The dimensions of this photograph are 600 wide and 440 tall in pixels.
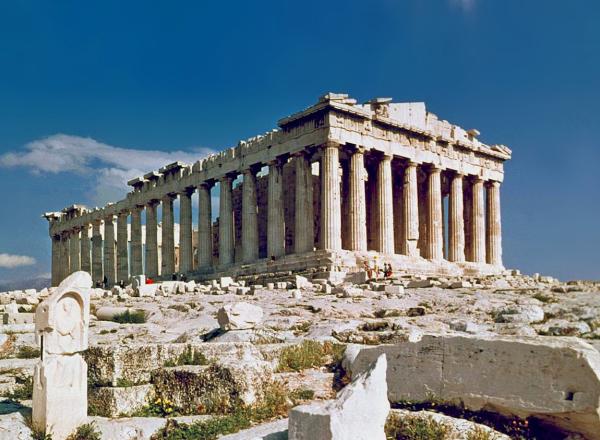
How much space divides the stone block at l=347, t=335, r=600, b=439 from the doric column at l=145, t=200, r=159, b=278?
44.1 m

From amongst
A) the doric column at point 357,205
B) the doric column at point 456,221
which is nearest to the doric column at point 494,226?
the doric column at point 456,221

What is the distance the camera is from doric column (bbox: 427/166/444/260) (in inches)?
1650

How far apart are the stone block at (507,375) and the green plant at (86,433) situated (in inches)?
144

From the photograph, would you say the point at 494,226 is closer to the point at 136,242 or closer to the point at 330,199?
the point at 330,199

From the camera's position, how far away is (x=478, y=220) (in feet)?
150

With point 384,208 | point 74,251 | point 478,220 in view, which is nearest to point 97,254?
point 74,251

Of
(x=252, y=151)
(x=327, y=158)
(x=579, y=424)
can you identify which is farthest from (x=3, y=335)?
(x=252, y=151)

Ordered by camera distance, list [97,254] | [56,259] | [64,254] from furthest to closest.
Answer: [56,259] → [64,254] → [97,254]

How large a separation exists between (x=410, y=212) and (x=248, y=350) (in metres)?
30.6

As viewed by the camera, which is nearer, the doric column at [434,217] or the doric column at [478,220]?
the doric column at [434,217]

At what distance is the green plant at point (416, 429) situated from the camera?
757 centimetres

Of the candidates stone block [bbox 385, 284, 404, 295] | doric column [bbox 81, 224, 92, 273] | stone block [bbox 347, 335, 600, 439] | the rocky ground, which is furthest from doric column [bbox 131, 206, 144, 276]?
stone block [bbox 347, 335, 600, 439]

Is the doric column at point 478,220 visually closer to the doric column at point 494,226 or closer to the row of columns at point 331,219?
the row of columns at point 331,219

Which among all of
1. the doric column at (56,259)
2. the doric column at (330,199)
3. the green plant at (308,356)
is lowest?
the green plant at (308,356)
